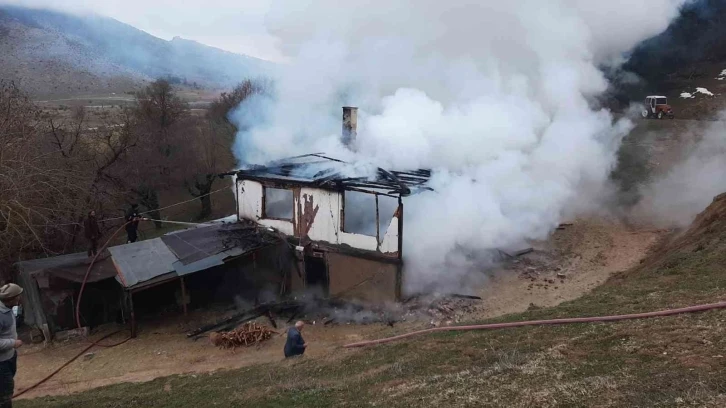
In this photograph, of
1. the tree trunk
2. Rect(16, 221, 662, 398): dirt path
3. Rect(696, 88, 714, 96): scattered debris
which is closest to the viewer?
Rect(16, 221, 662, 398): dirt path

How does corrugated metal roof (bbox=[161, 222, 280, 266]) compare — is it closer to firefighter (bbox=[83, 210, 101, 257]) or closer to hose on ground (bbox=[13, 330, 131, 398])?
firefighter (bbox=[83, 210, 101, 257])

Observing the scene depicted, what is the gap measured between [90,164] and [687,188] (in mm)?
30172

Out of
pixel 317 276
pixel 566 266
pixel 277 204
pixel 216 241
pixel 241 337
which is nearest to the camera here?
pixel 241 337

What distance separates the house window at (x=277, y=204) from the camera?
18.1 metres

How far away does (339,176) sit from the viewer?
15938mm

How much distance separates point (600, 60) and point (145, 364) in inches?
937

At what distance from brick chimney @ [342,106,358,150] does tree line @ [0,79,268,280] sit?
342 inches

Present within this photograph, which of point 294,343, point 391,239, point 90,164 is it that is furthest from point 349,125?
point 90,164

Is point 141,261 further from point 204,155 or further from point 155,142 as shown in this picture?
point 155,142

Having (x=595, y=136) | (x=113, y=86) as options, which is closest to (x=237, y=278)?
(x=595, y=136)

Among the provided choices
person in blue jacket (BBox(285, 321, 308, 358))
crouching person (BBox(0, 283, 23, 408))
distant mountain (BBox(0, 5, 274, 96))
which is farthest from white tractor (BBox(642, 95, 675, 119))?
distant mountain (BBox(0, 5, 274, 96))

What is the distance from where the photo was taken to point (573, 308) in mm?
9023

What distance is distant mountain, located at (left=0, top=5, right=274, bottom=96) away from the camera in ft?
250

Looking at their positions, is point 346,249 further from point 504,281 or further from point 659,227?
point 659,227
